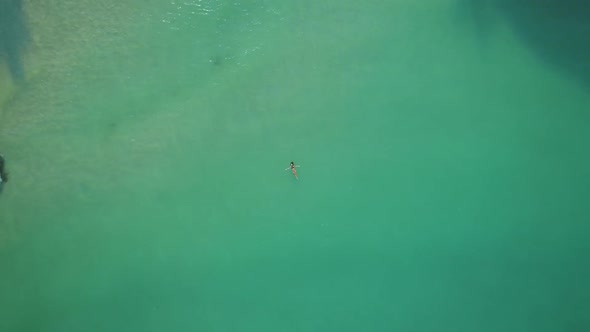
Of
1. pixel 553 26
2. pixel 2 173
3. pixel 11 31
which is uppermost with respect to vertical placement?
pixel 553 26

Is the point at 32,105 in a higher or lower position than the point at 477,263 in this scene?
higher

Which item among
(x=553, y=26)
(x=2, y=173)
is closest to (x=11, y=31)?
(x=2, y=173)

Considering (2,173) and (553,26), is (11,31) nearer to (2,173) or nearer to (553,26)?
(2,173)

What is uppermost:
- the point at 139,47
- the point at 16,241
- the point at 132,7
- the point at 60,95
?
the point at 132,7

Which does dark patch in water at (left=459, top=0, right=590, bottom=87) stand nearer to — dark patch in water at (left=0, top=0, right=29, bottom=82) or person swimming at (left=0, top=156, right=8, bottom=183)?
dark patch in water at (left=0, top=0, right=29, bottom=82)

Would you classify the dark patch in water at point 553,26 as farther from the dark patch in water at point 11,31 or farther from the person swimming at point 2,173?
the person swimming at point 2,173

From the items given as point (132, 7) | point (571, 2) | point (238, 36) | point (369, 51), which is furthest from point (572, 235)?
point (132, 7)

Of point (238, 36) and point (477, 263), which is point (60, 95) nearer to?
point (238, 36)

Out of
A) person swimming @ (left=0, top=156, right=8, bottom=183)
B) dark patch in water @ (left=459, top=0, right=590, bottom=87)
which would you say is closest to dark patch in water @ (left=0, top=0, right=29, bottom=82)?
person swimming @ (left=0, top=156, right=8, bottom=183)

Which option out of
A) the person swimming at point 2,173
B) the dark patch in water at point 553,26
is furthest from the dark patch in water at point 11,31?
the dark patch in water at point 553,26
